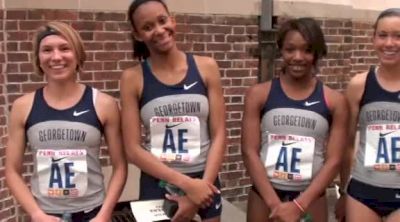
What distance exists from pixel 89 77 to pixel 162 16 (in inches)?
87.7

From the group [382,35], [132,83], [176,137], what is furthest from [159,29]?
[382,35]

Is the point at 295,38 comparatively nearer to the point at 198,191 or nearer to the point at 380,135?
the point at 380,135

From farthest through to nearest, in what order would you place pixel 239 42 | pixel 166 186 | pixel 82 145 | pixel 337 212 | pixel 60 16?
pixel 239 42
pixel 60 16
pixel 337 212
pixel 166 186
pixel 82 145

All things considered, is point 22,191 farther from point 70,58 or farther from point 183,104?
point 183,104

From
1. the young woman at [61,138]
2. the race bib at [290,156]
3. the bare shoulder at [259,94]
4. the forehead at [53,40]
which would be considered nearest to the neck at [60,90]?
the young woman at [61,138]

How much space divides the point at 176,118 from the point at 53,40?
79 cm

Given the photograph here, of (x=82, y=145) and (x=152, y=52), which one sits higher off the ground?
(x=152, y=52)

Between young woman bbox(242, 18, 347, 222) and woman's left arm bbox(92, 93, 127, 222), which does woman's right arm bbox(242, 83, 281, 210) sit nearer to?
young woman bbox(242, 18, 347, 222)

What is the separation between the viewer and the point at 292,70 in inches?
136

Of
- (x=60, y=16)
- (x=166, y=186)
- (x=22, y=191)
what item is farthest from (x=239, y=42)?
(x=22, y=191)

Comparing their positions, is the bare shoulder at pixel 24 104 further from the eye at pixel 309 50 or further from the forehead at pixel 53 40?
the eye at pixel 309 50

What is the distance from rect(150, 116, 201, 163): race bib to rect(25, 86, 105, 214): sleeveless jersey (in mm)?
362

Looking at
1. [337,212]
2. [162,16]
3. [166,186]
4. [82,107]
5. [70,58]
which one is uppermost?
[162,16]

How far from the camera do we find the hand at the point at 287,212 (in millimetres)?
3365
